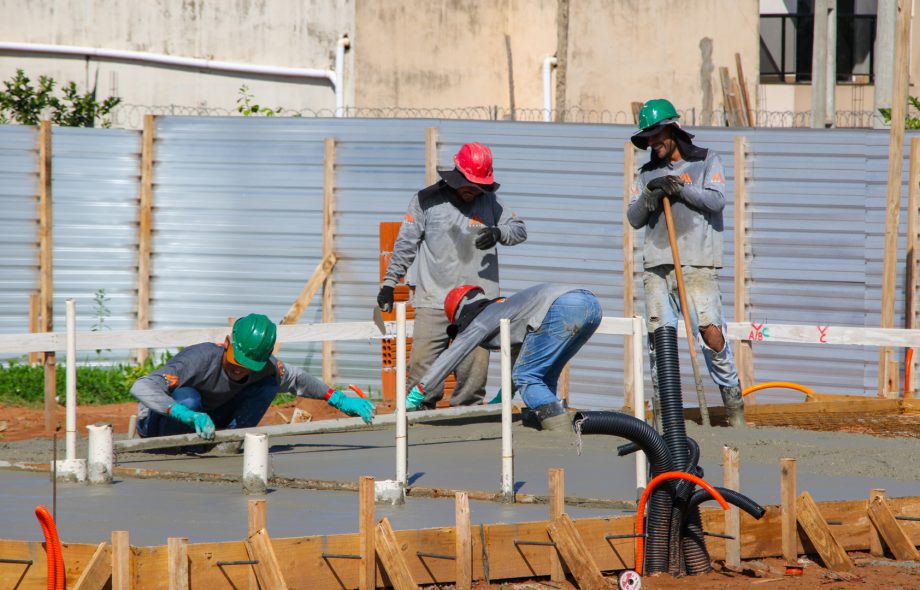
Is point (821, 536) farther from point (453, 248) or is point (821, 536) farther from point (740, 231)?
point (740, 231)

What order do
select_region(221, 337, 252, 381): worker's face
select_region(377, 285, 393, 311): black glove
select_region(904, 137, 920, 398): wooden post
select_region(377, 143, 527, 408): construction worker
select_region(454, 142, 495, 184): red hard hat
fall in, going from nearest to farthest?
select_region(221, 337, 252, 381): worker's face
select_region(454, 142, 495, 184): red hard hat
select_region(377, 143, 527, 408): construction worker
select_region(377, 285, 393, 311): black glove
select_region(904, 137, 920, 398): wooden post

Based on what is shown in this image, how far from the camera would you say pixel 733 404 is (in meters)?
9.95

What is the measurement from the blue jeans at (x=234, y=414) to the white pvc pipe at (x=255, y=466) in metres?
1.55

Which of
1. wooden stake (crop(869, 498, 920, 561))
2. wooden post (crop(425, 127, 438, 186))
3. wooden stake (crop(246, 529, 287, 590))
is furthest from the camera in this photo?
wooden post (crop(425, 127, 438, 186))

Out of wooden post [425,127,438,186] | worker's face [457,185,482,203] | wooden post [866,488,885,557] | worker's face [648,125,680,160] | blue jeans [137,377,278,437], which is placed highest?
wooden post [425,127,438,186]

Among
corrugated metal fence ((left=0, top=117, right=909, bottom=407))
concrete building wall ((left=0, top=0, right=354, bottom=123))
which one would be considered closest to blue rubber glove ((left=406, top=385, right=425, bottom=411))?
corrugated metal fence ((left=0, top=117, right=909, bottom=407))

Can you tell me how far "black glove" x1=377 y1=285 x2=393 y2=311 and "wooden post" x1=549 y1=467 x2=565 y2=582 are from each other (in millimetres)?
3854

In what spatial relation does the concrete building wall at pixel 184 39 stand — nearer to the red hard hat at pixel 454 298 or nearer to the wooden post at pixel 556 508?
the red hard hat at pixel 454 298

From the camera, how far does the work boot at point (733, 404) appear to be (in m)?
9.88

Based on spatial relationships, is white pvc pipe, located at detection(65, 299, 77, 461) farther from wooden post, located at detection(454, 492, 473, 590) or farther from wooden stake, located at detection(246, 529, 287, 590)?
wooden post, located at detection(454, 492, 473, 590)

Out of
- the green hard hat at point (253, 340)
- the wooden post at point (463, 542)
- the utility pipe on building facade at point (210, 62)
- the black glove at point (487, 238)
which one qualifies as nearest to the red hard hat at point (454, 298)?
the black glove at point (487, 238)

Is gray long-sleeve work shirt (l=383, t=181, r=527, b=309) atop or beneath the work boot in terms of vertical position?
atop

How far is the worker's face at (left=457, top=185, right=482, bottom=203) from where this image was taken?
10102 millimetres

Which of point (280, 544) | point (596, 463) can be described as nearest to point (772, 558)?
point (596, 463)
